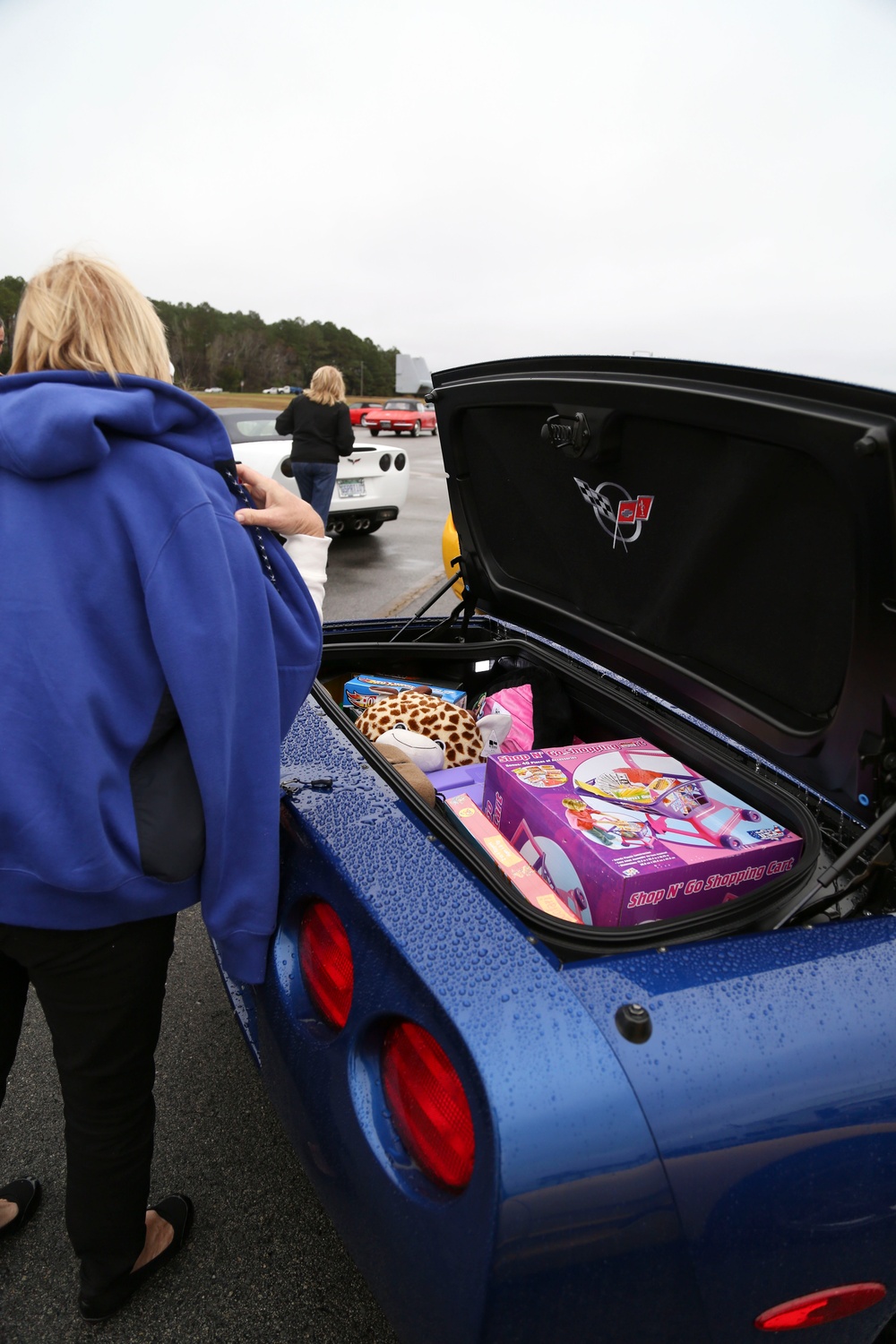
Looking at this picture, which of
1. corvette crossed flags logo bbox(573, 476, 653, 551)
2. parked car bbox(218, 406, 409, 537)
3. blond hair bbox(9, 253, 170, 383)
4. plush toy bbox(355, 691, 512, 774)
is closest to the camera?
blond hair bbox(9, 253, 170, 383)

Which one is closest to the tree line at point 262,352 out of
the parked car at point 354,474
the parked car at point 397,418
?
the parked car at point 397,418

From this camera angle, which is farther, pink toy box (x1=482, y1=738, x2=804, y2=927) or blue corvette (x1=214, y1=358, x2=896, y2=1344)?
pink toy box (x1=482, y1=738, x2=804, y2=927)

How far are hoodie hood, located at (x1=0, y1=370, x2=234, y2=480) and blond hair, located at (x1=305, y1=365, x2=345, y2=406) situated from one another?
244 inches

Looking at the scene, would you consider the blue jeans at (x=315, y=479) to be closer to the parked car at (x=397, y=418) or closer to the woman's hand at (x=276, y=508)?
the woman's hand at (x=276, y=508)

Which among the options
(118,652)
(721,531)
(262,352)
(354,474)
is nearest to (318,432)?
(354,474)

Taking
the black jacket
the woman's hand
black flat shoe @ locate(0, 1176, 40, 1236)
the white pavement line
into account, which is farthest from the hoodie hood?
the black jacket

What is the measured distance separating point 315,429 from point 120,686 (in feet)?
20.4

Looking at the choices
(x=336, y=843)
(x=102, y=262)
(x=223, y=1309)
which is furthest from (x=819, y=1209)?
(x=102, y=262)

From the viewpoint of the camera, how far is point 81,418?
0.94m

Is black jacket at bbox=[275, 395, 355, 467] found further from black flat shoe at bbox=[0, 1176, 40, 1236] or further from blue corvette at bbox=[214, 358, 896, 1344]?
black flat shoe at bbox=[0, 1176, 40, 1236]

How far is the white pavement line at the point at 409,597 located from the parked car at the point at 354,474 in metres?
1.22

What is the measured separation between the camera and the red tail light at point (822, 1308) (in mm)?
962

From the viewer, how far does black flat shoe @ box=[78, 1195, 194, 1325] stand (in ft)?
4.53

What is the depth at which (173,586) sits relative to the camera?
1012 millimetres
